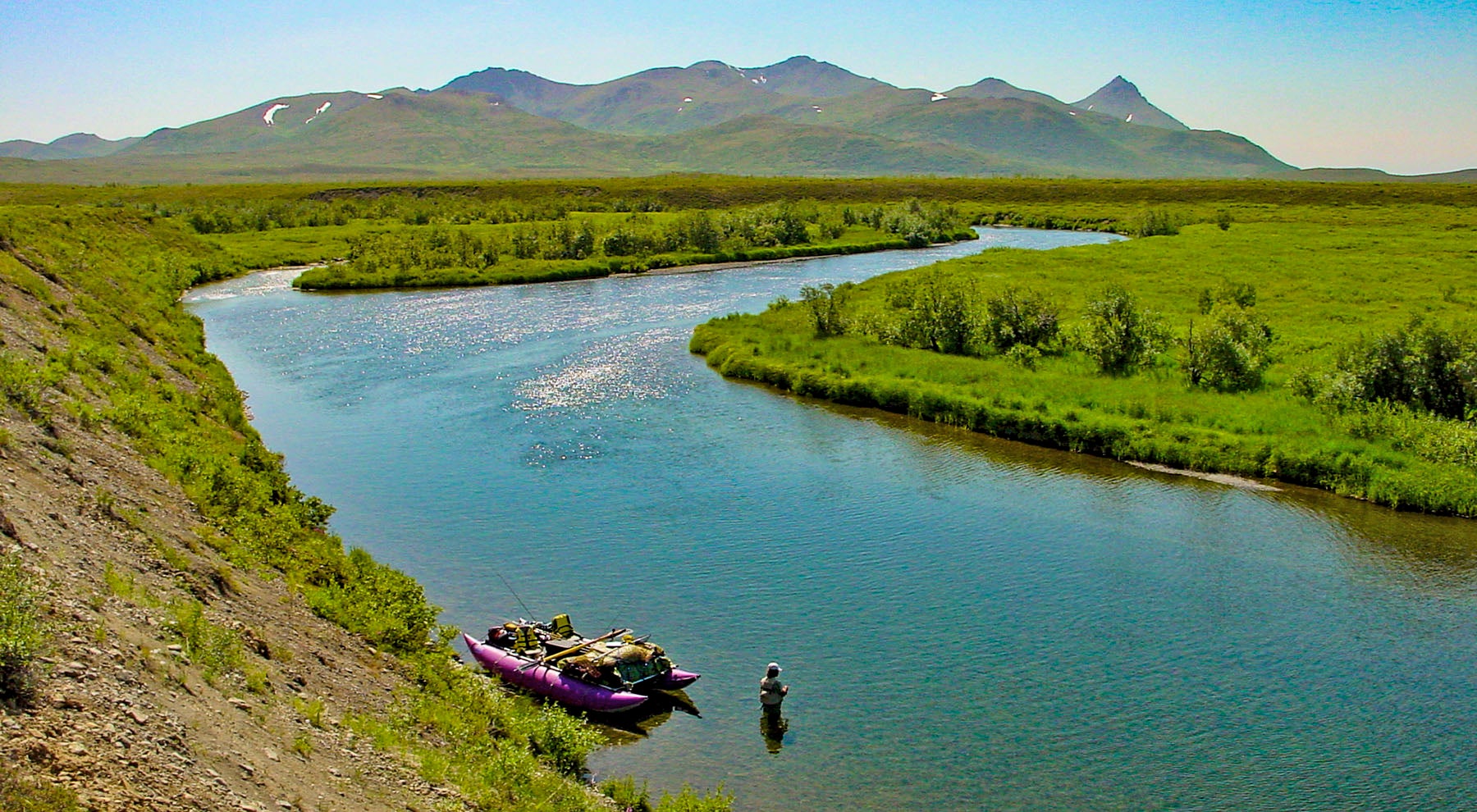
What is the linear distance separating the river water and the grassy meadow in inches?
79.3

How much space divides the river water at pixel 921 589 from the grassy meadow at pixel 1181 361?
2.01 metres

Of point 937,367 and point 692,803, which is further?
point 937,367

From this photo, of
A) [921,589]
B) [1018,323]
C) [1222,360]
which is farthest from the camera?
[1018,323]

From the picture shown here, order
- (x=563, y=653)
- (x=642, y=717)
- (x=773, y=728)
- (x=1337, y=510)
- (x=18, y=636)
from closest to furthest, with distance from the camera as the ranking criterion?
(x=18, y=636) < (x=773, y=728) < (x=642, y=717) < (x=563, y=653) < (x=1337, y=510)

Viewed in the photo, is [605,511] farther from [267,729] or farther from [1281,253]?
[1281,253]

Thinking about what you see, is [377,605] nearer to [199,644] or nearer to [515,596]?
[515,596]

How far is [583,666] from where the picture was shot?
24453 millimetres

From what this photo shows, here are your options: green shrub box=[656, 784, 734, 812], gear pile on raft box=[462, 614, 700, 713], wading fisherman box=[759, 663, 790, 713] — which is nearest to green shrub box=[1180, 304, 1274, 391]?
wading fisherman box=[759, 663, 790, 713]

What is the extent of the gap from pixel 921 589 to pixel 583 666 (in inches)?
443

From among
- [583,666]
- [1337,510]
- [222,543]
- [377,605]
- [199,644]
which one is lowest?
[1337,510]

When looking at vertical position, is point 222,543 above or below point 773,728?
above

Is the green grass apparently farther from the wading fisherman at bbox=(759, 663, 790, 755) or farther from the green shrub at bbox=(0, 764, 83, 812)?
the wading fisherman at bbox=(759, 663, 790, 755)

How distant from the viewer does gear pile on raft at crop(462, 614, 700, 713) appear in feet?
79.0

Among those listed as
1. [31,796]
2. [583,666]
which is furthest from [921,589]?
[31,796]
